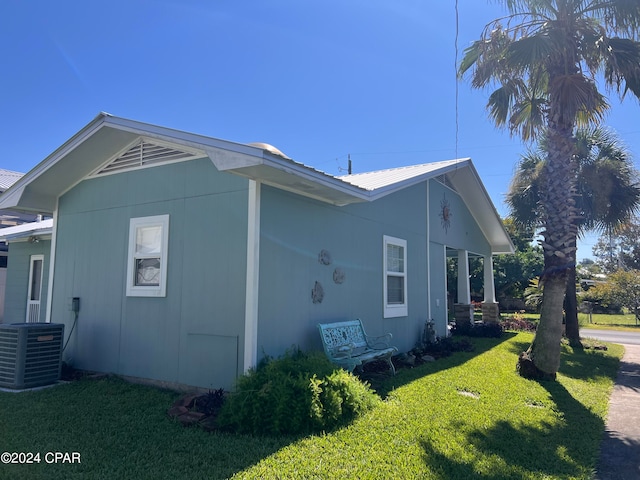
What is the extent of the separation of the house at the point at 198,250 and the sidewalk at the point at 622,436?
161 inches

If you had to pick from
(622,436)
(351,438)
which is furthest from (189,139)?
(622,436)

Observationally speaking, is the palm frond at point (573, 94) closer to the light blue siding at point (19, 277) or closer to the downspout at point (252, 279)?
the downspout at point (252, 279)

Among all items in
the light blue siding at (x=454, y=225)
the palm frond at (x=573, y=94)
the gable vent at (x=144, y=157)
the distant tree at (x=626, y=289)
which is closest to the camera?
the gable vent at (x=144, y=157)

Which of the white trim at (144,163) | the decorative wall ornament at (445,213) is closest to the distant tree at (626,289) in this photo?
the decorative wall ornament at (445,213)

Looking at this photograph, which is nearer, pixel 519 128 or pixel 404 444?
pixel 404 444

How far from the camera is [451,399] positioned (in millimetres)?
6430

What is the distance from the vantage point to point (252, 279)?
6008 mm

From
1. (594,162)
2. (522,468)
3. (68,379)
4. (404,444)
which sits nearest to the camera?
(522,468)

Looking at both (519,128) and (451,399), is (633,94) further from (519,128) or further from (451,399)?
(451,399)

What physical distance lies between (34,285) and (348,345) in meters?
9.06

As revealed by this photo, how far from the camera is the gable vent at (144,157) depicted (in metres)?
7.17

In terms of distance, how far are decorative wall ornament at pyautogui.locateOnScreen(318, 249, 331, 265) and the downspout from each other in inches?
62.4

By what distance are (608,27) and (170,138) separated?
26.3 feet

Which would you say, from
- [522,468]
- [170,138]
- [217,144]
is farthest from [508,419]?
[170,138]
